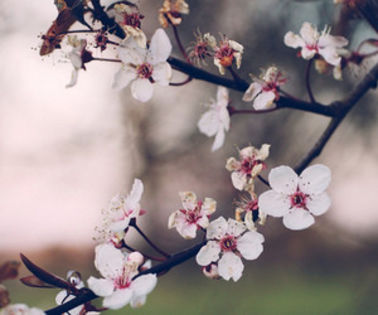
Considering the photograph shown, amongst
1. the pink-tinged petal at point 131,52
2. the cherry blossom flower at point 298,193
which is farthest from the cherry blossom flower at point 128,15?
the cherry blossom flower at point 298,193

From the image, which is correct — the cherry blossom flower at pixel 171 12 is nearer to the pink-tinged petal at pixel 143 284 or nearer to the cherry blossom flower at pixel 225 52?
the cherry blossom flower at pixel 225 52

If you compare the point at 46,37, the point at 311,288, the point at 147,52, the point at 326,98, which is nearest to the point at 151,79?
the point at 147,52

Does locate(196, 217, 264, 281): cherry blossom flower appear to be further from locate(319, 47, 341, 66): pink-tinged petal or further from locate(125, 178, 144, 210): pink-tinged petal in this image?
locate(319, 47, 341, 66): pink-tinged petal

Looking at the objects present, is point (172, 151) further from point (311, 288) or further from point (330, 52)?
point (330, 52)

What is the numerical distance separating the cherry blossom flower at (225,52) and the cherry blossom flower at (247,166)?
0.14 metres

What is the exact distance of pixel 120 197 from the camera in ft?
2.89

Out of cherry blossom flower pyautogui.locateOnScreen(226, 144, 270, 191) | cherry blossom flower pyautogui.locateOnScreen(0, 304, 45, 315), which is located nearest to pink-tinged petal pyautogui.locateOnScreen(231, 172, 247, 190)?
cherry blossom flower pyautogui.locateOnScreen(226, 144, 270, 191)

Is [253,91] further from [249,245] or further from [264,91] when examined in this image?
[249,245]

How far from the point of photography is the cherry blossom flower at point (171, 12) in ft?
2.57

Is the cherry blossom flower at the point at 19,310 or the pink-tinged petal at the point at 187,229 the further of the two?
the pink-tinged petal at the point at 187,229

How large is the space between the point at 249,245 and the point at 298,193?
0.11 metres

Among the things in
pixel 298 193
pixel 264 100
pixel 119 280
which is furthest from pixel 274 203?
pixel 119 280

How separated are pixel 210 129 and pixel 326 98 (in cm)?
372

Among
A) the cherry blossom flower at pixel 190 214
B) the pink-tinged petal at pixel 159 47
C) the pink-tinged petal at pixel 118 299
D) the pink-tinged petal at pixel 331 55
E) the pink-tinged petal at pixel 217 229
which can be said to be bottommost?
the pink-tinged petal at pixel 118 299
